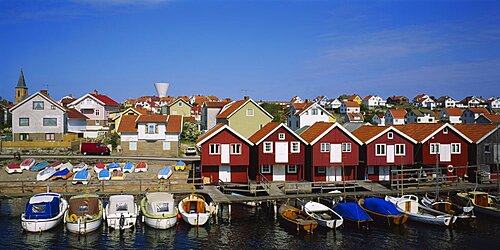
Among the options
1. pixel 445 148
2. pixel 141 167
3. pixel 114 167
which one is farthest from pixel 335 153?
pixel 114 167

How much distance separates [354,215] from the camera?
32.5 metres

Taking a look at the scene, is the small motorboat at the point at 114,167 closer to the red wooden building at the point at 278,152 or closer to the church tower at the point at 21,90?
the red wooden building at the point at 278,152

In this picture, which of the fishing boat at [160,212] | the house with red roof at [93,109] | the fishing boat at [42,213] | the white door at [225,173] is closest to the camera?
the fishing boat at [42,213]

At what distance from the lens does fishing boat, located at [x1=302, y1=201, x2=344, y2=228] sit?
31.6 metres

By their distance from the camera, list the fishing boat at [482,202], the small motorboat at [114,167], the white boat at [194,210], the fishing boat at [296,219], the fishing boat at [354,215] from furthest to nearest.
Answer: the small motorboat at [114,167] → the fishing boat at [482,202] → the fishing boat at [354,215] → the white boat at [194,210] → the fishing boat at [296,219]

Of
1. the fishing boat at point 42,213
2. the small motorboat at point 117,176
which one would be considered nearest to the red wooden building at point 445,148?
the small motorboat at point 117,176

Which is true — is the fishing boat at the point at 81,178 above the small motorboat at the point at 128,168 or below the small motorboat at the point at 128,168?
below

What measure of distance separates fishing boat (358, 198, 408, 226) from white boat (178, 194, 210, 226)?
465 inches

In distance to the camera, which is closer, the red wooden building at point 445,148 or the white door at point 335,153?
the white door at point 335,153

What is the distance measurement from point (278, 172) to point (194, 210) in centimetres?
1252

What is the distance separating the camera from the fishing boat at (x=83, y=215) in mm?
30203

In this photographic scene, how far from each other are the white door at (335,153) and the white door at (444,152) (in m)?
9.94

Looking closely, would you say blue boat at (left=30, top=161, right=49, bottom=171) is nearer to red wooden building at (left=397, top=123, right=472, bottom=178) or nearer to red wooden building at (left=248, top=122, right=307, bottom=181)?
red wooden building at (left=248, top=122, right=307, bottom=181)

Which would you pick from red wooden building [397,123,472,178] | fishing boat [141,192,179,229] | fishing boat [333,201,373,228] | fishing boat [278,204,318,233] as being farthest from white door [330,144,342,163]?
fishing boat [141,192,179,229]
